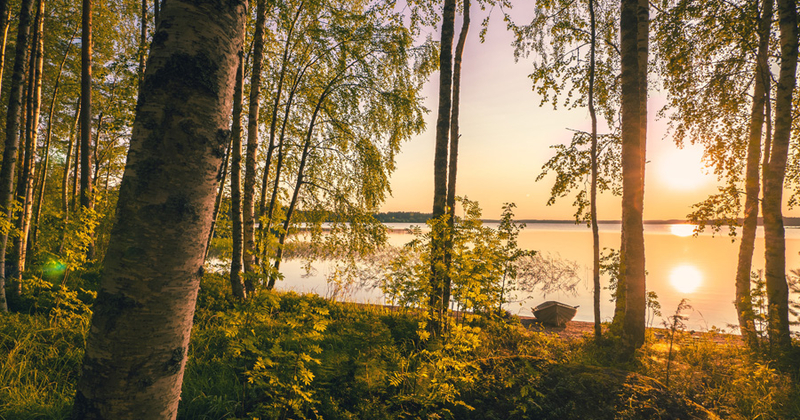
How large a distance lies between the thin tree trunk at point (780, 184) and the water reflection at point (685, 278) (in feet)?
37.7

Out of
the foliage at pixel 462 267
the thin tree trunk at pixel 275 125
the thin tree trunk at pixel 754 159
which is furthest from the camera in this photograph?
the thin tree trunk at pixel 275 125

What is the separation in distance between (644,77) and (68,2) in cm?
1505

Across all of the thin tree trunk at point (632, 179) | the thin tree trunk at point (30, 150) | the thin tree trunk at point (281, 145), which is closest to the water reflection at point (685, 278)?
the thin tree trunk at point (632, 179)

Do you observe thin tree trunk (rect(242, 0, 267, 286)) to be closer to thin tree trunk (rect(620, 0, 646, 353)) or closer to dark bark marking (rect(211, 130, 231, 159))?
dark bark marking (rect(211, 130, 231, 159))

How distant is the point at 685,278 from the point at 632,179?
17.8m

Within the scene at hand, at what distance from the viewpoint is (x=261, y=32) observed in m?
6.07

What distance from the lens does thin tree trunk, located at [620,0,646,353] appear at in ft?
17.0

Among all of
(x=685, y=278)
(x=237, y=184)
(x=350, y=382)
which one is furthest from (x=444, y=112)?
(x=685, y=278)

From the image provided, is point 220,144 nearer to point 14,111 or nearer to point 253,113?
point 253,113

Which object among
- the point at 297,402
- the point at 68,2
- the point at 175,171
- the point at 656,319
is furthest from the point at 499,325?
the point at 68,2

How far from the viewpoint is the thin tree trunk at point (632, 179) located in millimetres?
5176

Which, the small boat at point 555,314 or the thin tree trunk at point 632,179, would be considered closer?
the thin tree trunk at point 632,179

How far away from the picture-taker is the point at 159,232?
0.99 metres

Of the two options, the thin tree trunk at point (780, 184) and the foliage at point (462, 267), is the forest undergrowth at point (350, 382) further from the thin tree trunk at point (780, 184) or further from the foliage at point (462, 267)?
the thin tree trunk at point (780, 184)
